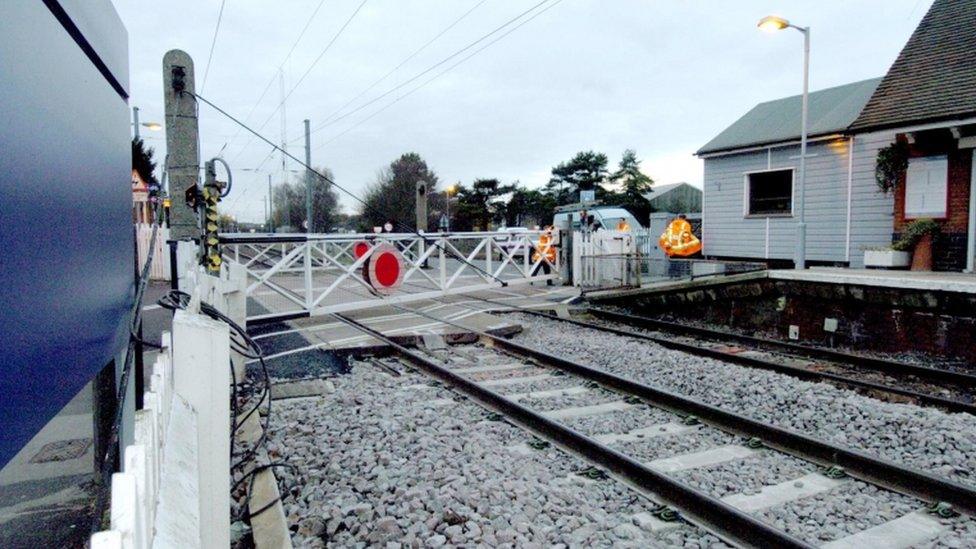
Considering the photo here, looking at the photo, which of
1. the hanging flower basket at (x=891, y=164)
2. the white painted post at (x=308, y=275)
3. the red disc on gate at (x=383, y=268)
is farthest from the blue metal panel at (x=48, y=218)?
the hanging flower basket at (x=891, y=164)

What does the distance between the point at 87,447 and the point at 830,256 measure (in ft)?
51.8

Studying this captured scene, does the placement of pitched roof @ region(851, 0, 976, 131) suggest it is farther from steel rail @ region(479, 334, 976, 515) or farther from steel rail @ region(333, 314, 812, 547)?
steel rail @ region(333, 314, 812, 547)

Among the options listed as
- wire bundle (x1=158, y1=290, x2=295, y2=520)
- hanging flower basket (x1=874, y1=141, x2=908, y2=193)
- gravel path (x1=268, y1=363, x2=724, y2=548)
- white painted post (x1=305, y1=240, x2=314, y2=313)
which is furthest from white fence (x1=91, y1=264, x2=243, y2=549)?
hanging flower basket (x1=874, y1=141, x2=908, y2=193)

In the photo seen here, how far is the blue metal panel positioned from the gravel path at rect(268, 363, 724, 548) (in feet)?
5.36

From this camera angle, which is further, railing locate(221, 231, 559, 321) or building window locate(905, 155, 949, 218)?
building window locate(905, 155, 949, 218)

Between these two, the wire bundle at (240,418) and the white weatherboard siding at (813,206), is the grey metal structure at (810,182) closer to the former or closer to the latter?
the white weatherboard siding at (813,206)

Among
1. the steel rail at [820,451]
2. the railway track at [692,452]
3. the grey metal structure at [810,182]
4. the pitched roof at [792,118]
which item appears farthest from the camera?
the pitched roof at [792,118]

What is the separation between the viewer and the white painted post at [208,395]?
1.95 metres

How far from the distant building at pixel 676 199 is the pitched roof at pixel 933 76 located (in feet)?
115

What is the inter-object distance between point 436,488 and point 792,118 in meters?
17.2

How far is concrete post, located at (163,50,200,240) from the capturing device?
8625mm

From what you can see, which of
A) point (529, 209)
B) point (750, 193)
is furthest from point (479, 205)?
point (750, 193)

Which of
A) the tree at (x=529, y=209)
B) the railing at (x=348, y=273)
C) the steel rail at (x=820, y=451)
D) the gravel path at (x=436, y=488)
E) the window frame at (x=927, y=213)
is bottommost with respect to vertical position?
the gravel path at (x=436, y=488)

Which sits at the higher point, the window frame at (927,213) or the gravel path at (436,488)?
the window frame at (927,213)
